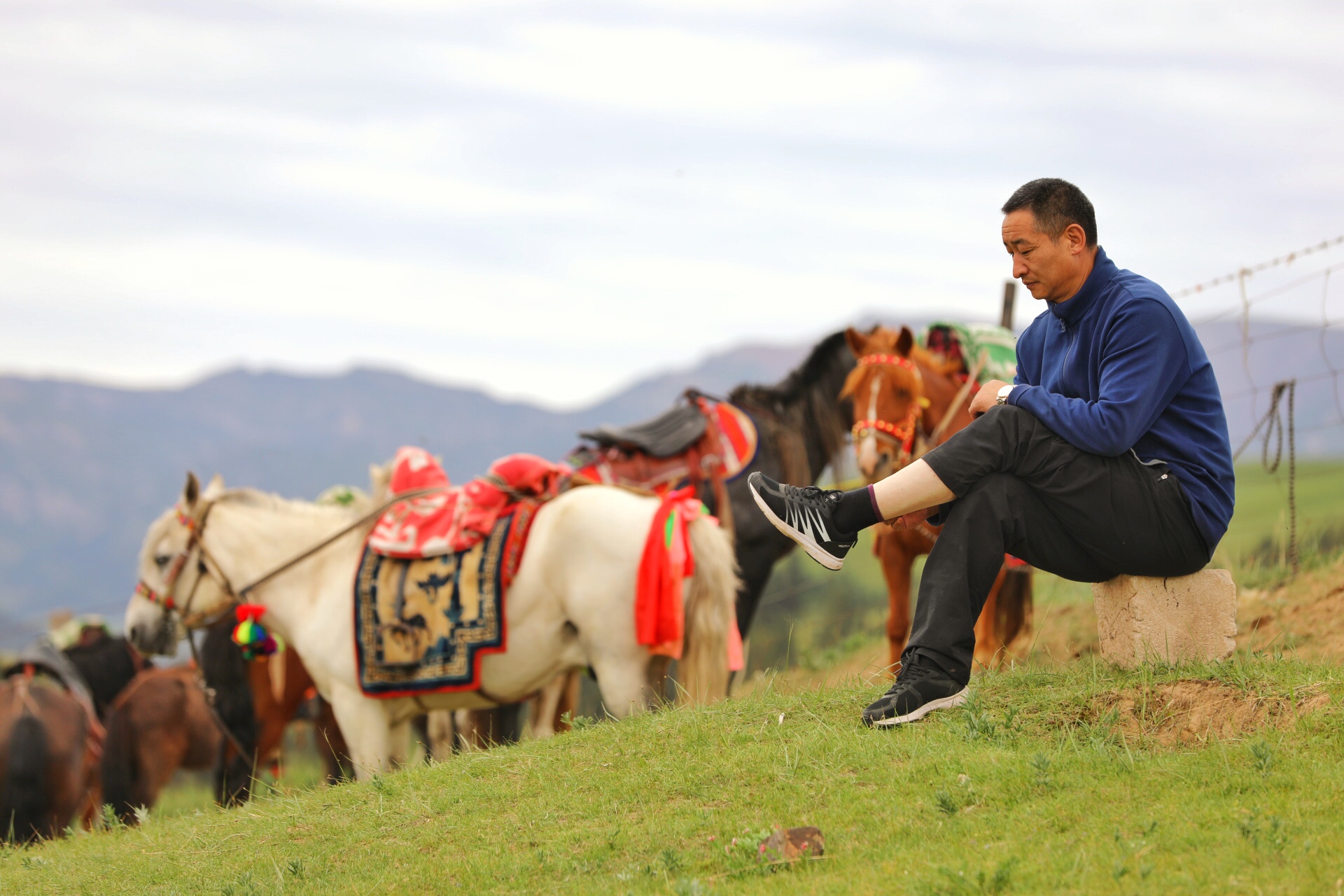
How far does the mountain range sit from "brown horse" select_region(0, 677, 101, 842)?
98040mm

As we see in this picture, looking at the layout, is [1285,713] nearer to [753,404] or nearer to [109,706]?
[753,404]

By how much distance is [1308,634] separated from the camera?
19.8 ft

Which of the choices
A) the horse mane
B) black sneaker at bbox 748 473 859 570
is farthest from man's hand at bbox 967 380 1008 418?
the horse mane

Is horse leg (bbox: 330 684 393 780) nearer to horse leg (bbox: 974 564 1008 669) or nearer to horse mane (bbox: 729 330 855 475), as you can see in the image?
horse leg (bbox: 974 564 1008 669)

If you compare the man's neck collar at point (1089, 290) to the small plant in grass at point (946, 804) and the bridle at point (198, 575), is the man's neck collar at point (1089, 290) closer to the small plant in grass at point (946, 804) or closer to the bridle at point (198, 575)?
the small plant in grass at point (946, 804)

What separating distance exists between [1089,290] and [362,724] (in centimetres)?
446

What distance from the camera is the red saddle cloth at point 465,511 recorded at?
242 inches

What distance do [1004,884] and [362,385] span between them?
17597 cm

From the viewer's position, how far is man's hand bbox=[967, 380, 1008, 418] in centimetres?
408

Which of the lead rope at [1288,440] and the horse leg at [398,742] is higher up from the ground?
the lead rope at [1288,440]

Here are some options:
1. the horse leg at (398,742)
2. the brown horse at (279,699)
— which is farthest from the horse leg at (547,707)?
the brown horse at (279,699)

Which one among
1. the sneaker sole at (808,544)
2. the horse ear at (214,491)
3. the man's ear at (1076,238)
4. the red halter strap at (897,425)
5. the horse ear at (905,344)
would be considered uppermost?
the man's ear at (1076,238)

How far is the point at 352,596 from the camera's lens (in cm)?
634

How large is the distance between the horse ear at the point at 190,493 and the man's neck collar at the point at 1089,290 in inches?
195
